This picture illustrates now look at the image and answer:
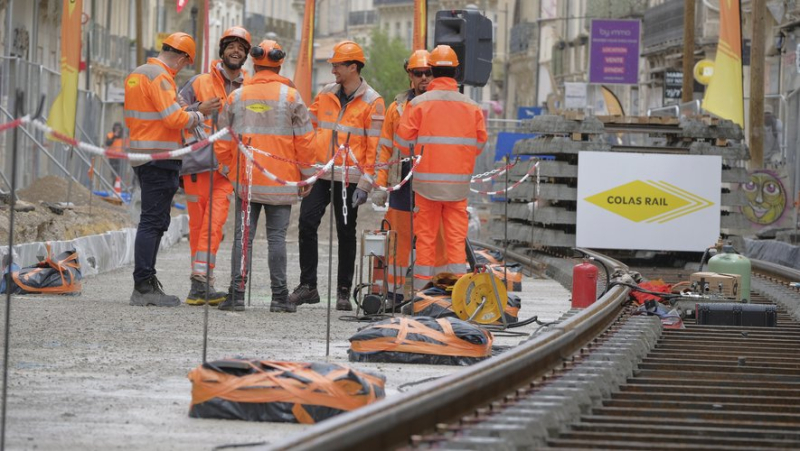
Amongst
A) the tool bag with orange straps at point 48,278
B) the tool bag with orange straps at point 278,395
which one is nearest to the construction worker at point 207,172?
the tool bag with orange straps at point 48,278

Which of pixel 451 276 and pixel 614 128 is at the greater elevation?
pixel 614 128

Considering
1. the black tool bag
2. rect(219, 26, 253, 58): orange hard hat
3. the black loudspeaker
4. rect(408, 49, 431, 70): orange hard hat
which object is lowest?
the black tool bag

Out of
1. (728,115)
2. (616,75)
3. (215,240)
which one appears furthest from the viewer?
(616,75)

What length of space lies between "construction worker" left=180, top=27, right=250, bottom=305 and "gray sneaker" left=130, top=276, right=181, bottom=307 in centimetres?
24

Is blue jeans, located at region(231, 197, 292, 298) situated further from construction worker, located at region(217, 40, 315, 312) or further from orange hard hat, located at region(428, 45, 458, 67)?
orange hard hat, located at region(428, 45, 458, 67)

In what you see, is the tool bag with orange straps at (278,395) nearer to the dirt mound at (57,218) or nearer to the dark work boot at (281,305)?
the dark work boot at (281,305)

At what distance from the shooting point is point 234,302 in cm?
1376

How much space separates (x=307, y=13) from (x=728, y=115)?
11.3m

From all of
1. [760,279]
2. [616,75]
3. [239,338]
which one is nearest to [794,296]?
[760,279]

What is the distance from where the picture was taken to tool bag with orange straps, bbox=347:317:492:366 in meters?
10.2

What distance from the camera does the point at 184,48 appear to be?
46.9 ft

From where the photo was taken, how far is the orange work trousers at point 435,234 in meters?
14.0

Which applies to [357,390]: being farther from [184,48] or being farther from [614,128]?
[614,128]

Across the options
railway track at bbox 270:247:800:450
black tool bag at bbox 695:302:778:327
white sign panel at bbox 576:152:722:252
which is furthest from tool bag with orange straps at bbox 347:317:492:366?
white sign panel at bbox 576:152:722:252
